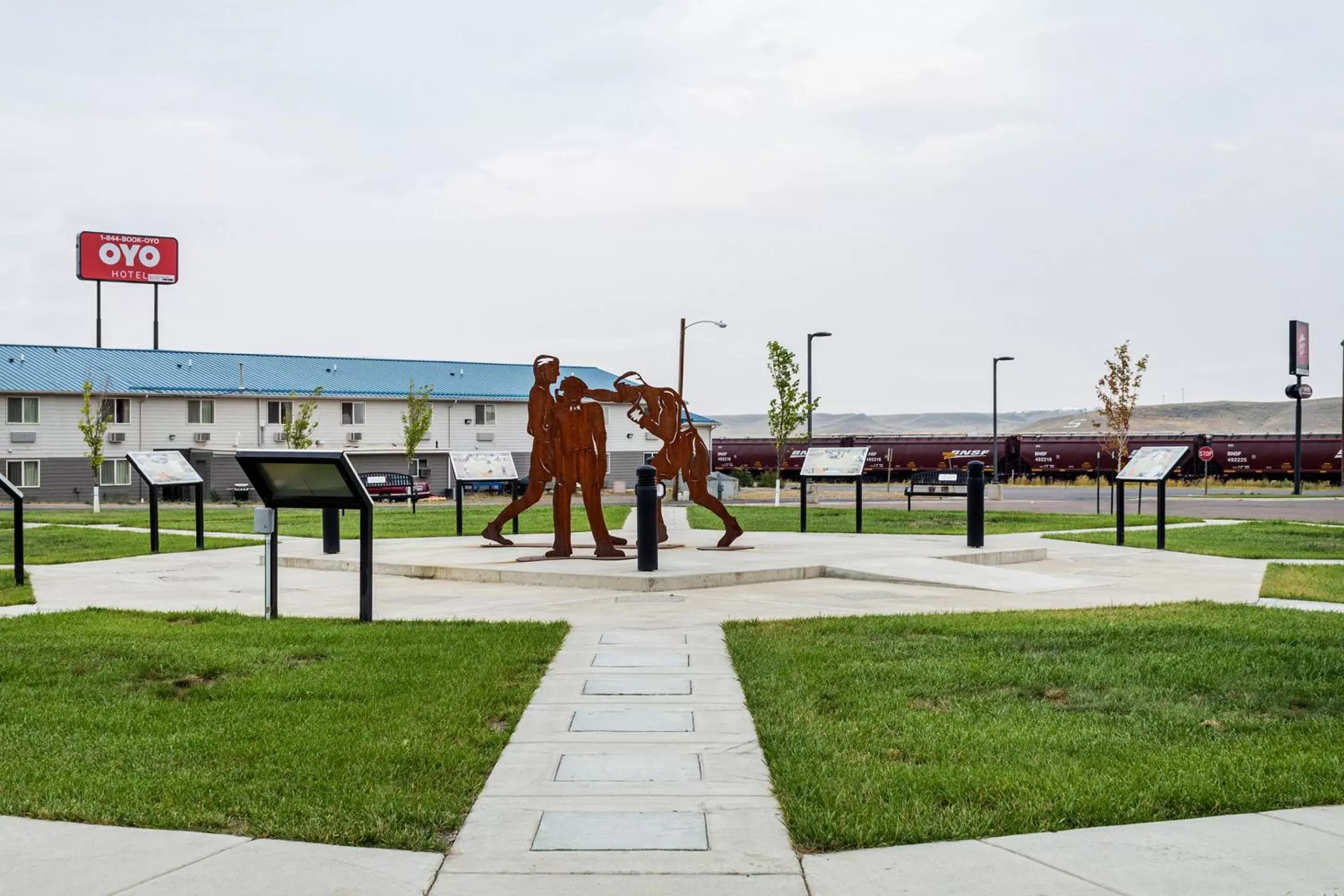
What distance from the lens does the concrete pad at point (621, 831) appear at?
479 centimetres

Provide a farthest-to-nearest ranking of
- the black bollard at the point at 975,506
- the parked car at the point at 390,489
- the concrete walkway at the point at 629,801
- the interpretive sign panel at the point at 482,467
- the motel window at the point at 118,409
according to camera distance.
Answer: the motel window at the point at 118,409 < the parked car at the point at 390,489 < the interpretive sign panel at the point at 482,467 < the black bollard at the point at 975,506 < the concrete walkway at the point at 629,801

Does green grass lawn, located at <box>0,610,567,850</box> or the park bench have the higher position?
the park bench

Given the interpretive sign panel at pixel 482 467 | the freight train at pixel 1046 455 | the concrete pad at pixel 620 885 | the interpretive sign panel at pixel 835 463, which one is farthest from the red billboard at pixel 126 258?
the concrete pad at pixel 620 885

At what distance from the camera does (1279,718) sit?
693 cm

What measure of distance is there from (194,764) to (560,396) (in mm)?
11006

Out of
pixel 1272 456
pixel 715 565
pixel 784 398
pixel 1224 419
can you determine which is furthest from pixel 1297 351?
pixel 1224 419

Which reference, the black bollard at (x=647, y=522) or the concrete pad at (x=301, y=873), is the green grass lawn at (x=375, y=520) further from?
the concrete pad at (x=301, y=873)

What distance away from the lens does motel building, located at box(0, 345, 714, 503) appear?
53.6 metres

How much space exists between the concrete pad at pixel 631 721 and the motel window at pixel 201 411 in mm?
53241

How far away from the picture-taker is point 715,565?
15.4 m

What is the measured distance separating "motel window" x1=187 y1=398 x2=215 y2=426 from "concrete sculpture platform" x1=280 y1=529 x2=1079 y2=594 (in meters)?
39.4

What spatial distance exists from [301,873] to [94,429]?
50723 mm

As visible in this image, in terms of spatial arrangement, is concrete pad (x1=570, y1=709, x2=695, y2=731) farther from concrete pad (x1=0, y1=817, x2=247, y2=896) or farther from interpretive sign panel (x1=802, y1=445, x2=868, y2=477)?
interpretive sign panel (x1=802, y1=445, x2=868, y2=477)

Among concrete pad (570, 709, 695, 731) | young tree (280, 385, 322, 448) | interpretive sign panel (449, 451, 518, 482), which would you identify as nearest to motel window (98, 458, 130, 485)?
young tree (280, 385, 322, 448)
